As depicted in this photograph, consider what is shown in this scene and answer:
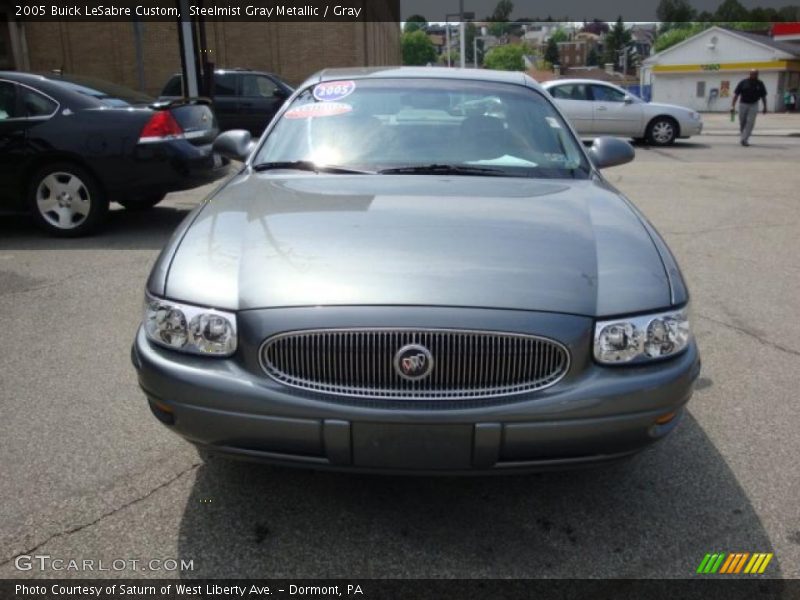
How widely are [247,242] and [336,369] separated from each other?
65cm

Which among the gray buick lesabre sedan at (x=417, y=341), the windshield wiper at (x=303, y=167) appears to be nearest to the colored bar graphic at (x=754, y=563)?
the gray buick lesabre sedan at (x=417, y=341)

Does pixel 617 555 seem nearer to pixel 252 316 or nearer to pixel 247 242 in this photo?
pixel 252 316

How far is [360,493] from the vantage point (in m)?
2.76

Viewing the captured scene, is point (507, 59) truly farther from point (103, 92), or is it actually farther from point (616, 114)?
point (103, 92)

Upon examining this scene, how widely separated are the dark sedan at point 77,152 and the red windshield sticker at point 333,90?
10.3 ft

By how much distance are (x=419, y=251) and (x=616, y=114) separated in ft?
52.3

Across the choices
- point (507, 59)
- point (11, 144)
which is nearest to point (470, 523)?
point (11, 144)

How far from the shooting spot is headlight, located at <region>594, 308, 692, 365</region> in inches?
90.4

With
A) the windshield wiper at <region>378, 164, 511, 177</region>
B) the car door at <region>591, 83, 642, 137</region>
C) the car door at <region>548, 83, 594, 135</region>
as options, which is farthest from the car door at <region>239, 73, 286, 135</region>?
the windshield wiper at <region>378, 164, 511, 177</region>

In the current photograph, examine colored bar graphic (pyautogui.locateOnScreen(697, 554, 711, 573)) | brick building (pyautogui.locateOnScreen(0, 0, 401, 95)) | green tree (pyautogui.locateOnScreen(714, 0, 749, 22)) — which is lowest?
colored bar graphic (pyautogui.locateOnScreen(697, 554, 711, 573))

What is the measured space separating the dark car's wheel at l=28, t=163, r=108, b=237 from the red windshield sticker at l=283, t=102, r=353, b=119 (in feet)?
11.5

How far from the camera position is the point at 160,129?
673cm

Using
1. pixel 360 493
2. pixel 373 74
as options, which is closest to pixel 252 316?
pixel 360 493

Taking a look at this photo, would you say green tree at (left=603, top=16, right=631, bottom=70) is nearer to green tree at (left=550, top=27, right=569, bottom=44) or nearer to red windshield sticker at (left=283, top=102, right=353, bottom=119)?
green tree at (left=550, top=27, right=569, bottom=44)
